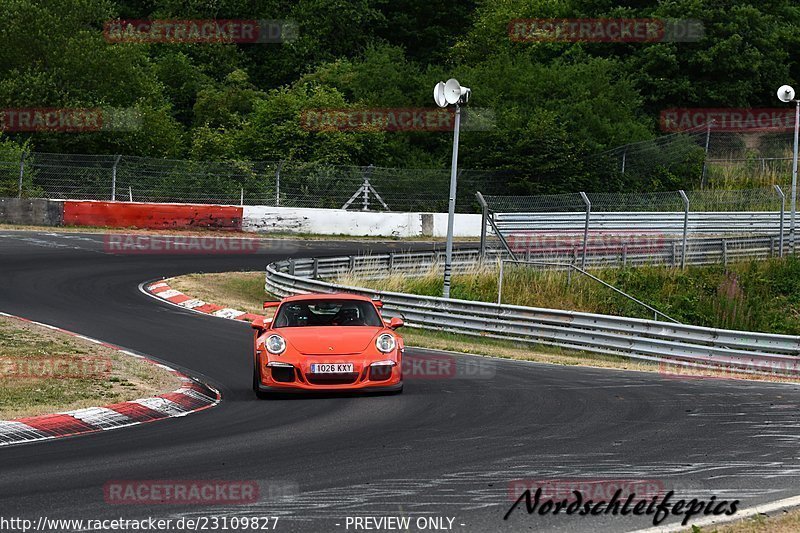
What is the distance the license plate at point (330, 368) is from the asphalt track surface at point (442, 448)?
1.06 feet

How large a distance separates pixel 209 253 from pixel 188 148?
2187 cm

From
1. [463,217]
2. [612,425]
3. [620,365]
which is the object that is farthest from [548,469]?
[463,217]

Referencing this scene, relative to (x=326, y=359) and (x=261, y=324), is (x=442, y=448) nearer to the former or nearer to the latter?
(x=326, y=359)

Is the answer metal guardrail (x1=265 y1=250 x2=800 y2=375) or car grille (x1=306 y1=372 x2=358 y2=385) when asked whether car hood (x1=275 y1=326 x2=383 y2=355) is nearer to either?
car grille (x1=306 y1=372 x2=358 y2=385)

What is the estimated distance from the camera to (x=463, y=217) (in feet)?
127

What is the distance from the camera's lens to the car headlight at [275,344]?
492 inches
